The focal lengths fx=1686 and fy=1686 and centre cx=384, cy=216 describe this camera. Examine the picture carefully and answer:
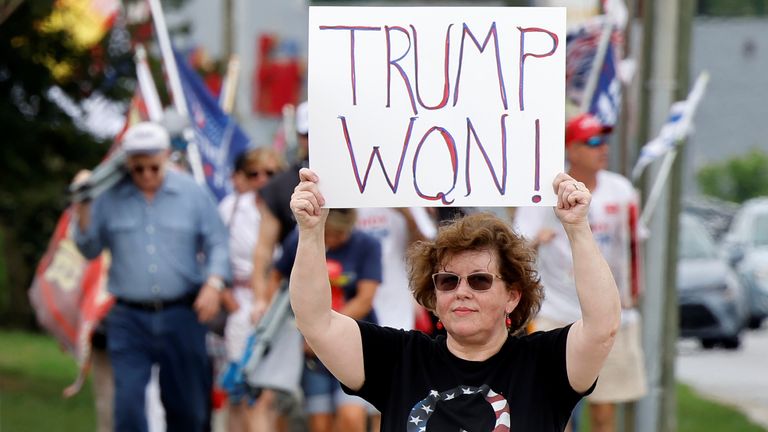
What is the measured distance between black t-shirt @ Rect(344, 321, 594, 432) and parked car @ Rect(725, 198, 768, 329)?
16.0 metres

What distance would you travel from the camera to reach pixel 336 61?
14.8 ft

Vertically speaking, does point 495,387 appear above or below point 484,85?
below

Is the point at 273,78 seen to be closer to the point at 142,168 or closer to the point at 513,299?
the point at 142,168

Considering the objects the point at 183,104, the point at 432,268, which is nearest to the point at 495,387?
the point at 432,268

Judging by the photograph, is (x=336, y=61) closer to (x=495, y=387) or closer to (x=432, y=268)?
(x=432, y=268)

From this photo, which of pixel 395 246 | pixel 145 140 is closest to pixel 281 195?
pixel 395 246

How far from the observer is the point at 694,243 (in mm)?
20172

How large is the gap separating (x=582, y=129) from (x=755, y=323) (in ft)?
47.7

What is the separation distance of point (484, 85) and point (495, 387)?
83 centimetres

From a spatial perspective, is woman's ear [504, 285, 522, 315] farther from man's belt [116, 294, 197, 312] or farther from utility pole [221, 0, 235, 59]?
utility pole [221, 0, 235, 59]

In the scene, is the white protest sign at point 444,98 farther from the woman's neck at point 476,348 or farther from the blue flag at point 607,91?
the blue flag at point 607,91

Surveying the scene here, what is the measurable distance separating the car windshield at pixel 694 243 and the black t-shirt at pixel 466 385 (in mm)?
15331

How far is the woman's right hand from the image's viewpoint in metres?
4.29

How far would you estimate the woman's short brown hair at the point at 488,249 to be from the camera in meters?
4.52
